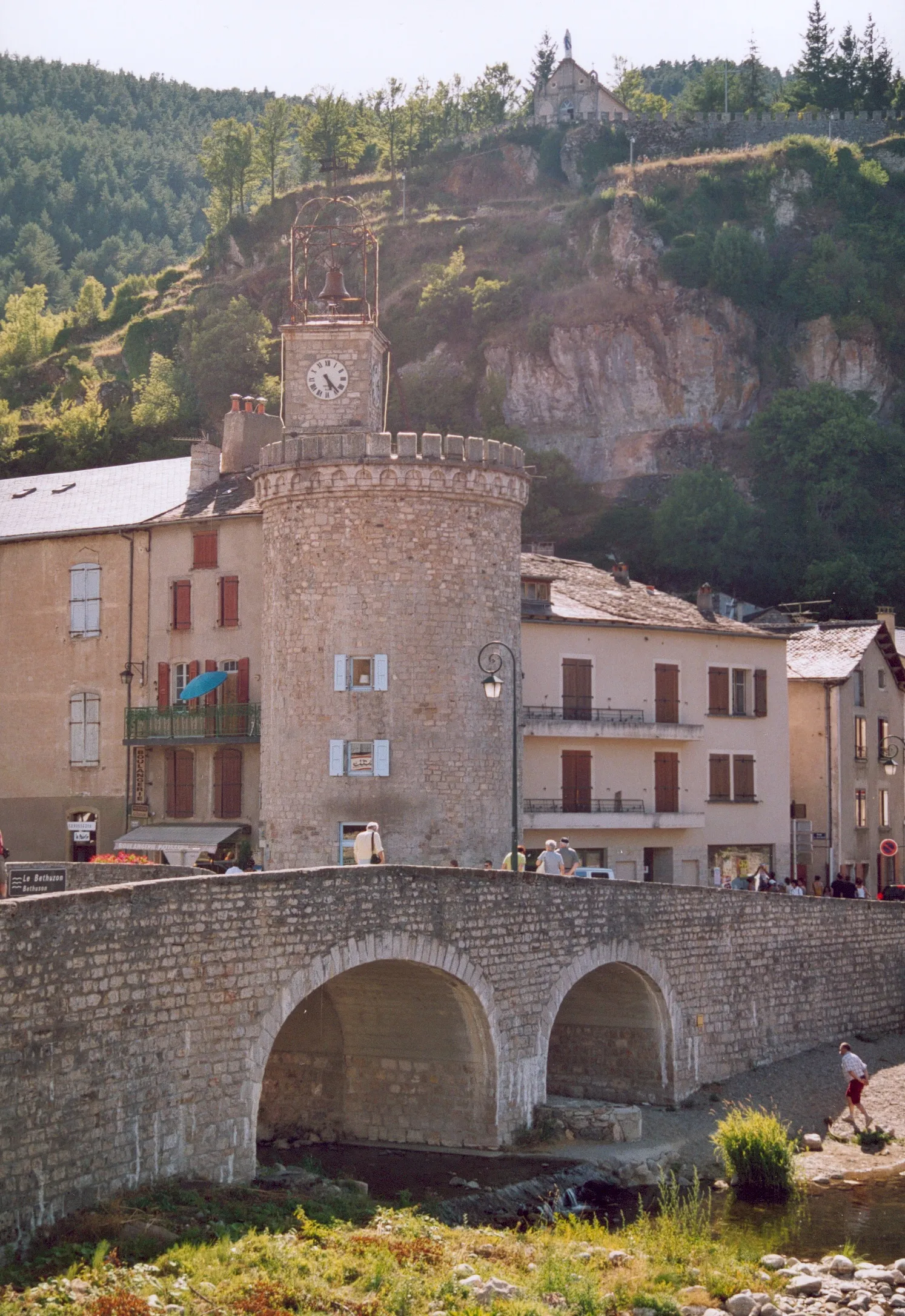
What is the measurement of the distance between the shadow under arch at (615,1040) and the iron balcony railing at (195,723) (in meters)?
10.3

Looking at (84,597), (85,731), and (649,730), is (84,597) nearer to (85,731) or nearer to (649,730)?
(85,731)

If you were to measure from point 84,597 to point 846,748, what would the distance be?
66.7 feet

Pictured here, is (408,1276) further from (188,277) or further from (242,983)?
(188,277)

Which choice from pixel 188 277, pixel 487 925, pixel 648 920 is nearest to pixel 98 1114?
pixel 487 925

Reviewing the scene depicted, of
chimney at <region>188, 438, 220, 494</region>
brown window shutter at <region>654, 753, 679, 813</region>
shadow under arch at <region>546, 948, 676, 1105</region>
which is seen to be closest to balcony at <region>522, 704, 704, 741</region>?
brown window shutter at <region>654, 753, 679, 813</region>

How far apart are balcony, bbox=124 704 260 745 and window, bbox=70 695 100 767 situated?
109 centimetres

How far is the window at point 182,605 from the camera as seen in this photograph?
3603 cm

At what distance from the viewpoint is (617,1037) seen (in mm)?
27062

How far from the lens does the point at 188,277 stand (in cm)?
10844

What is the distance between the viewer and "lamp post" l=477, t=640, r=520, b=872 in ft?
83.0

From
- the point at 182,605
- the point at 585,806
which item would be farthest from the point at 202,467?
the point at 585,806

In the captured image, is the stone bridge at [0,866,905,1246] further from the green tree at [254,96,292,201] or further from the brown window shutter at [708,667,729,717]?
the green tree at [254,96,292,201]

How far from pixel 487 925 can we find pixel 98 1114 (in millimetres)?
7587

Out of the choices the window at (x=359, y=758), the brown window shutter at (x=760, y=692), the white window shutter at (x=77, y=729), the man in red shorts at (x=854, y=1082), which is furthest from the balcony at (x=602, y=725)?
the man in red shorts at (x=854, y=1082)
